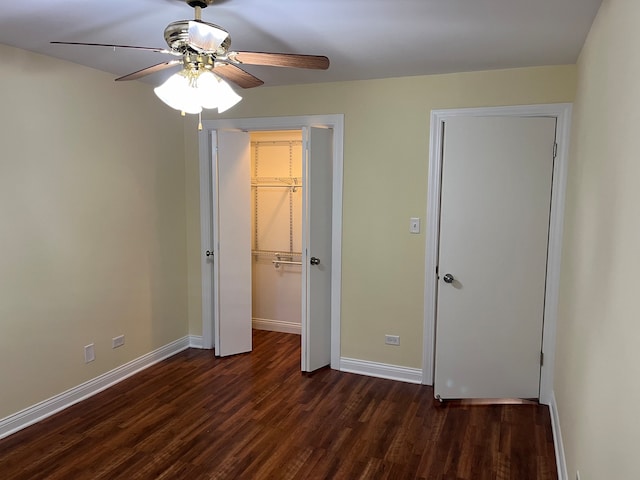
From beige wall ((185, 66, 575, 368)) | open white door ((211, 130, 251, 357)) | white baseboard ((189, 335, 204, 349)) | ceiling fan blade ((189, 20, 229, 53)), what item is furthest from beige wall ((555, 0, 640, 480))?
white baseboard ((189, 335, 204, 349))

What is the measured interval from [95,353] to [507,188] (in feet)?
10.3

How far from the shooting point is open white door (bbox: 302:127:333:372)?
11.8ft

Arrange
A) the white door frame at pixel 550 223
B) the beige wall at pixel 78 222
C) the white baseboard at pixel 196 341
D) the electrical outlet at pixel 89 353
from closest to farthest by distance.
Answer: the beige wall at pixel 78 222
the white door frame at pixel 550 223
the electrical outlet at pixel 89 353
the white baseboard at pixel 196 341

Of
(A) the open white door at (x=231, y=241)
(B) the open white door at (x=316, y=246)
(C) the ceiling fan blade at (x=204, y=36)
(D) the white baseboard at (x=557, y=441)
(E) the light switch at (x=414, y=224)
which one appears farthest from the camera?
(A) the open white door at (x=231, y=241)

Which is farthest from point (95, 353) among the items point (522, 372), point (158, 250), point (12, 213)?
point (522, 372)

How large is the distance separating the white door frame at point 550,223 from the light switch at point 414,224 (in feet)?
0.25

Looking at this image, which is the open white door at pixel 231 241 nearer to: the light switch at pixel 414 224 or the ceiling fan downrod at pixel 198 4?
the light switch at pixel 414 224

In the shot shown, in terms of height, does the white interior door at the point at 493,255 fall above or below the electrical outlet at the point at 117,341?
above

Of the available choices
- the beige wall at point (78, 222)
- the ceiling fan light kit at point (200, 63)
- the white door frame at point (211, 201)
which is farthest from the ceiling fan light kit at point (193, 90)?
the white door frame at point (211, 201)

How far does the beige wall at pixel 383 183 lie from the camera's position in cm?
341

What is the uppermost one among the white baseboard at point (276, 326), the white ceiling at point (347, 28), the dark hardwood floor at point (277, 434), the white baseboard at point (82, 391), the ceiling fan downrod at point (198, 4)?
the white ceiling at point (347, 28)

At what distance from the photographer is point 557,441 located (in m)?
2.70

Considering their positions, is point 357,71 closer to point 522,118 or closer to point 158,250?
point 522,118

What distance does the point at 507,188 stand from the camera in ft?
10.2
